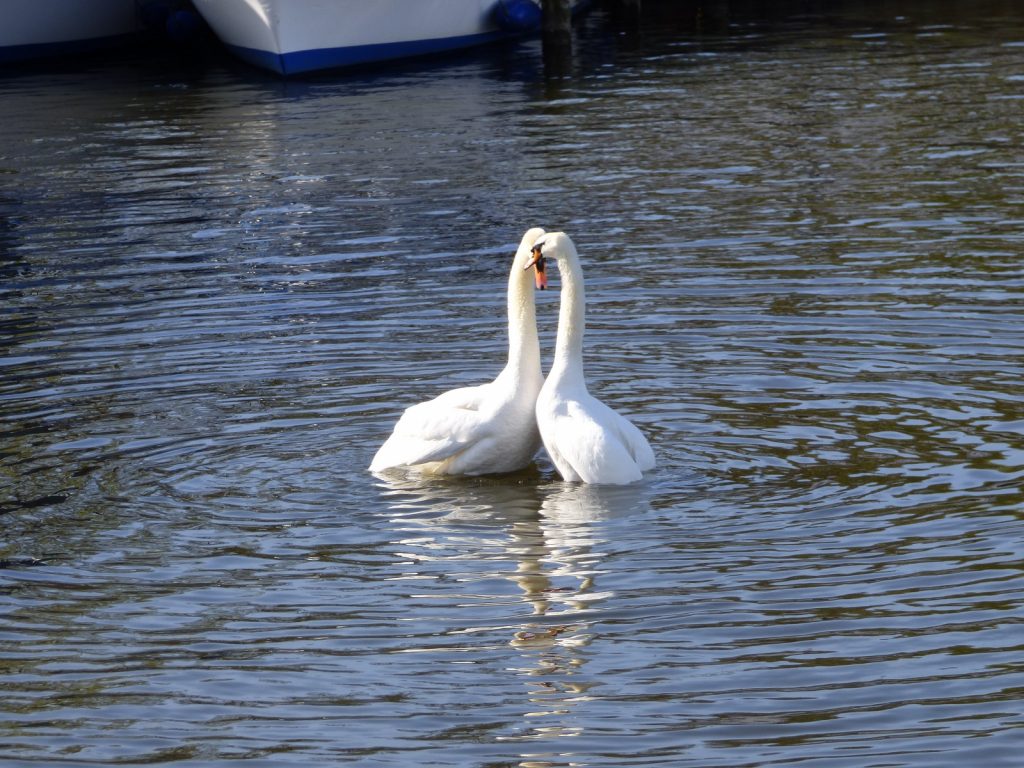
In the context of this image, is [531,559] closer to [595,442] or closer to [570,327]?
[595,442]

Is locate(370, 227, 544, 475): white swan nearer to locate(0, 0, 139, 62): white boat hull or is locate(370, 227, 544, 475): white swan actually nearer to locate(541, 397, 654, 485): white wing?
locate(541, 397, 654, 485): white wing

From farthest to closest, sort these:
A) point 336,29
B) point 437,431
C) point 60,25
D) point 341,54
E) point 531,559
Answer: point 60,25
point 341,54
point 336,29
point 437,431
point 531,559

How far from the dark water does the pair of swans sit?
166 millimetres

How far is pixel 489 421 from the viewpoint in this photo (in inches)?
394

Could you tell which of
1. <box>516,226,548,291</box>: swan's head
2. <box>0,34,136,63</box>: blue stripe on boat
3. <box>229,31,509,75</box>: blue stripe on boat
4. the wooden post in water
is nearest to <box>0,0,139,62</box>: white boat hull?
<box>0,34,136,63</box>: blue stripe on boat

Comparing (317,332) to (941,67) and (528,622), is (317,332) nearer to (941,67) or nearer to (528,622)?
(528,622)

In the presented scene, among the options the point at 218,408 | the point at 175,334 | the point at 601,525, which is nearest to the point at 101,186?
the point at 175,334

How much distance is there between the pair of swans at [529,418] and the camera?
968 cm

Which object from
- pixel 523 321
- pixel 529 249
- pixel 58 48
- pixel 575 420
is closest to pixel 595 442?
pixel 575 420

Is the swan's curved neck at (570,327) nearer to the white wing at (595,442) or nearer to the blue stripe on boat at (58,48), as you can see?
the white wing at (595,442)

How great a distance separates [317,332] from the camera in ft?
44.0

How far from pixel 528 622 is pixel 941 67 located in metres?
21.5

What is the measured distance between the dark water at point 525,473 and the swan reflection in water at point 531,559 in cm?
3

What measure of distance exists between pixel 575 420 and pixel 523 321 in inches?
33.4
